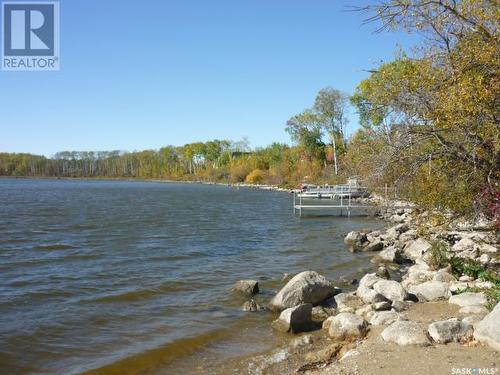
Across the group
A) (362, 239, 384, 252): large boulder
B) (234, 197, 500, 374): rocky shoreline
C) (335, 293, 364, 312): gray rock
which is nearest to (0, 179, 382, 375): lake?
(234, 197, 500, 374): rocky shoreline

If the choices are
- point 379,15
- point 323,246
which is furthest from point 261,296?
point 323,246

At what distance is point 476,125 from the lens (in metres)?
8.66

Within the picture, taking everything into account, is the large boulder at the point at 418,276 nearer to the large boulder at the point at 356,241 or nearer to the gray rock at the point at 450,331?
the gray rock at the point at 450,331

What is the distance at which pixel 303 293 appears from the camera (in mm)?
11141

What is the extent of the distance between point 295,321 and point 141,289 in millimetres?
5100

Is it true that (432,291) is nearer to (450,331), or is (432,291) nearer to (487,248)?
(450,331)

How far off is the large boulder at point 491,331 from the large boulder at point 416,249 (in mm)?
10002

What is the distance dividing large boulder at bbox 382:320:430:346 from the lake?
7.90 feet

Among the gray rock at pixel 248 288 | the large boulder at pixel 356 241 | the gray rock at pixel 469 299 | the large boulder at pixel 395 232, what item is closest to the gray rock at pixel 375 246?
the large boulder at pixel 356 241

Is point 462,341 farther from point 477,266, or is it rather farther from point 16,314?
point 16,314

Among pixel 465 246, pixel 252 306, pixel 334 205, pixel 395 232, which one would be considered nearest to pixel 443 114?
pixel 252 306

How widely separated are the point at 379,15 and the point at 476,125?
8.82ft

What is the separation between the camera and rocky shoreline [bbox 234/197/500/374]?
6660 mm

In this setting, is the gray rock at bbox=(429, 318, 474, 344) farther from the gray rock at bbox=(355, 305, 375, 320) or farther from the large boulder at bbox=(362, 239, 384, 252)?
the large boulder at bbox=(362, 239, 384, 252)
